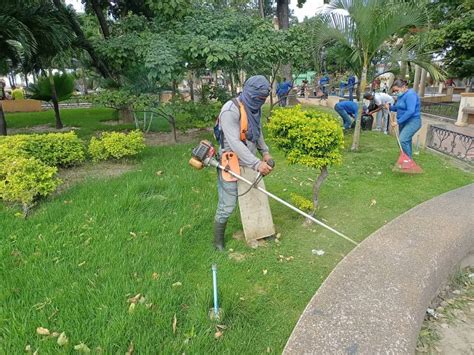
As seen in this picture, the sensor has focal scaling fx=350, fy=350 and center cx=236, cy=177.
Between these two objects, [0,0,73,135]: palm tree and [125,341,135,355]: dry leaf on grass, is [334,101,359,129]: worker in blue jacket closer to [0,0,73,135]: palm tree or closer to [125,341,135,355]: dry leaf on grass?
[0,0,73,135]: palm tree

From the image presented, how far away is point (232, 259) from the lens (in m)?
3.34

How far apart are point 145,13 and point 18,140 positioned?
18.1 feet

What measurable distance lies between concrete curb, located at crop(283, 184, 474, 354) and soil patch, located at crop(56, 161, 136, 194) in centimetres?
392

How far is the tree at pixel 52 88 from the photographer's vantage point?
10.9 meters

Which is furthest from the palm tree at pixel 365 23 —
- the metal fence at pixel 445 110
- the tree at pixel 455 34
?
the metal fence at pixel 445 110

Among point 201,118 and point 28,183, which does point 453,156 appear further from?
point 28,183

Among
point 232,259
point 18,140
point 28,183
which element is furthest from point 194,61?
point 232,259

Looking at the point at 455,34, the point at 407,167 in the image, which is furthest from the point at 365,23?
the point at 455,34

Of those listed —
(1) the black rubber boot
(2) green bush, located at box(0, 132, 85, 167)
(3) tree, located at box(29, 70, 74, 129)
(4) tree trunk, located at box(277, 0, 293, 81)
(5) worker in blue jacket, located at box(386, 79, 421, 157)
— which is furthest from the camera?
(4) tree trunk, located at box(277, 0, 293, 81)

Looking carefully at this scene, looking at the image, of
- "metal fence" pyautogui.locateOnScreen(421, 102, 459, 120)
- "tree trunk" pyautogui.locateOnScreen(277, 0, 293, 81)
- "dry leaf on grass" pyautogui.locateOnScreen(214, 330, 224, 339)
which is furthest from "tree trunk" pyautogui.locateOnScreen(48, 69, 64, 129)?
"metal fence" pyautogui.locateOnScreen(421, 102, 459, 120)

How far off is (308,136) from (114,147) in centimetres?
354

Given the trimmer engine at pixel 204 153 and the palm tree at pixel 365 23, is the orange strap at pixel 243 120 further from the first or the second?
the palm tree at pixel 365 23

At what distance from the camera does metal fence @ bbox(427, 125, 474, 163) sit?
7330 millimetres

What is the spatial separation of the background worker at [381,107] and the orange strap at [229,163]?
7.20 metres
